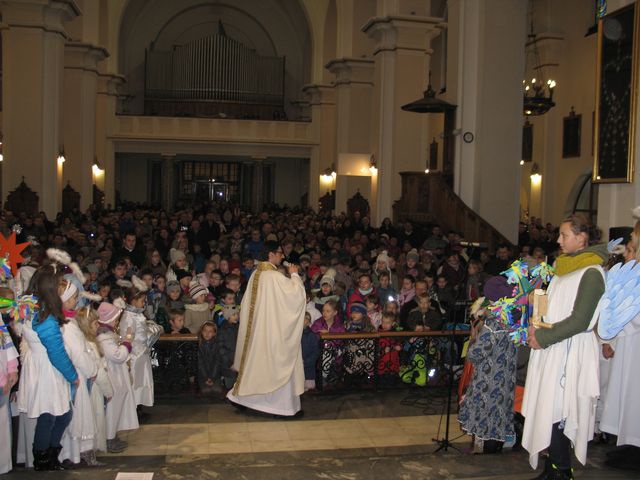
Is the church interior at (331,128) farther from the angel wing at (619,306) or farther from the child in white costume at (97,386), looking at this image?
the angel wing at (619,306)

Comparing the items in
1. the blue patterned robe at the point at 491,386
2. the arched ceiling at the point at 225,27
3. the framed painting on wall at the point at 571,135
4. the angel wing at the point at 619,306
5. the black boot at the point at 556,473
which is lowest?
the black boot at the point at 556,473

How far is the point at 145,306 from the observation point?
27.6ft

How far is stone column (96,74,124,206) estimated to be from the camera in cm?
2873

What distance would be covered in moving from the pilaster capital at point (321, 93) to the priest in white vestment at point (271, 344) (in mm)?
23284

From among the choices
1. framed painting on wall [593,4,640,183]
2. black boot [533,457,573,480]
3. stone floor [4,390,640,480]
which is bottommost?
stone floor [4,390,640,480]

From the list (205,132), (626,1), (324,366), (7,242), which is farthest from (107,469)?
(205,132)

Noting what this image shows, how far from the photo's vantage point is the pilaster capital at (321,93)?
97.1 feet

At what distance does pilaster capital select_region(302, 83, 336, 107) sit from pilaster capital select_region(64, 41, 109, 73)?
9640 mm

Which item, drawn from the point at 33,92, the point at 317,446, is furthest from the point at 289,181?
the point at 317,446

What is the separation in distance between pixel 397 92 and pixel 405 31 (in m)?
1.51

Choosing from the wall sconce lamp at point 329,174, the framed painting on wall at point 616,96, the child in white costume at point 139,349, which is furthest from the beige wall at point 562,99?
the child in white costume at point 139,349

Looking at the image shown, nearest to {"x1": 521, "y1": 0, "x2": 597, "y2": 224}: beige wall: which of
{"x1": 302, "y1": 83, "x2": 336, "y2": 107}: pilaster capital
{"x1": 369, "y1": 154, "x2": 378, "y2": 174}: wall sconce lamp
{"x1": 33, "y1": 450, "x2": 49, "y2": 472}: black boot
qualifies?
{"x1": 369, "y1": 154, "x2": 378, "y2": 174}: wall sconce lamp

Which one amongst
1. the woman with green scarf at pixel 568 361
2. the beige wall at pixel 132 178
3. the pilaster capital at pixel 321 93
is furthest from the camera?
the beige wall at pixel 132 178

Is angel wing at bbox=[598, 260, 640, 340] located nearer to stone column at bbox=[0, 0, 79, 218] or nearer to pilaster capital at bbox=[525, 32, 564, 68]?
stone column at bbox=[0, 0, 79, 218]
